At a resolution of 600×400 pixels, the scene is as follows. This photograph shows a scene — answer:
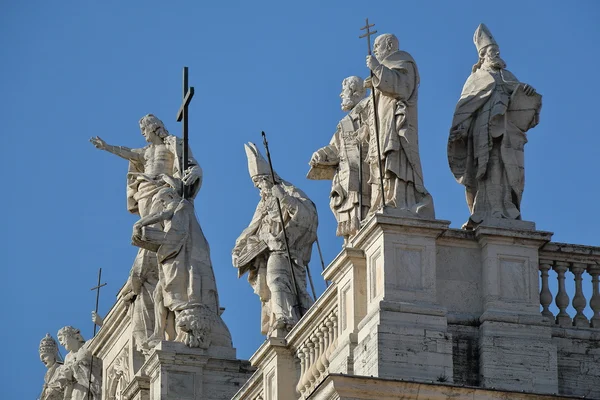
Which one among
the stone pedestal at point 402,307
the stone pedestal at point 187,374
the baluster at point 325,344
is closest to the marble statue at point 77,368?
the stone pedestal at point 187,374

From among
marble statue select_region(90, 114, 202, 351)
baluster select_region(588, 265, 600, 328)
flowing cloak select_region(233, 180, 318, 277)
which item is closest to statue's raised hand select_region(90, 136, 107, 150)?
marble statue select_region(90, 114, 202, 351)

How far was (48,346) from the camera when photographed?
3984cm

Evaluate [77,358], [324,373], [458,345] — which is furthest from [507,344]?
[77,358]

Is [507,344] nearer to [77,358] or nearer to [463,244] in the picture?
[463,244]

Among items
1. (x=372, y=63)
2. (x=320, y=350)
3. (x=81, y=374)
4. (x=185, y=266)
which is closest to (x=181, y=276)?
(x=185, y=266)

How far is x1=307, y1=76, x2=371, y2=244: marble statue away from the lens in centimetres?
2800

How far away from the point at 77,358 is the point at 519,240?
1372 centimetres

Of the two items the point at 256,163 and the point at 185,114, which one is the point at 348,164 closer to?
the point at 256,163

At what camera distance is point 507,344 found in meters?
25.8

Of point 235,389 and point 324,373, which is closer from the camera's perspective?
point 324,373

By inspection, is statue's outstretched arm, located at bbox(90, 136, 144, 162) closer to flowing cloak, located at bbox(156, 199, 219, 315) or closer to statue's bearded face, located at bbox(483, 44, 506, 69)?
flowing cloak, located at bbox(156, 199, 219, 315)

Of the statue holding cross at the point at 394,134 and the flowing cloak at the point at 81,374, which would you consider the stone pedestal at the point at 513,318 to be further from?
the flowing cloak at the point at 81,374

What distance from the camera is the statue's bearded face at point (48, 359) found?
39688 millimetres

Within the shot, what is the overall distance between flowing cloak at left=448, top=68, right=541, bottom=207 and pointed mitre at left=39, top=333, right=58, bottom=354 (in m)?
14.1
